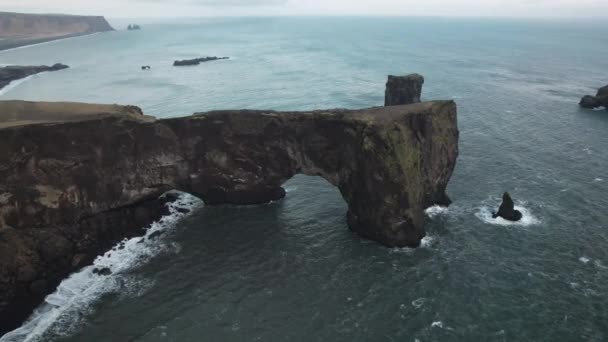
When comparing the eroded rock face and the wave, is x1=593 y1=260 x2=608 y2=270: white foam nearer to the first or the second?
the wave

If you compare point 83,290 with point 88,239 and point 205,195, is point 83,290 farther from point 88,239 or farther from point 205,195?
point 205,195

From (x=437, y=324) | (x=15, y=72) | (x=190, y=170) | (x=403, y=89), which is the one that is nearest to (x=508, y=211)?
(x=437, y=324)

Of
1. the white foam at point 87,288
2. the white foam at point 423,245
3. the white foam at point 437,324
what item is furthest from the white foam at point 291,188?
the white foam at point 437,324

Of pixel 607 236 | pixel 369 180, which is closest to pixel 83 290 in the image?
pixel 369 180

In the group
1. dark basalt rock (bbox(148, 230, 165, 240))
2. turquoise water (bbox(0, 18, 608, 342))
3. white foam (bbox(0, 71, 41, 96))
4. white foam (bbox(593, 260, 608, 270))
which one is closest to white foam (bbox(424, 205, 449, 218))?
turquoise water (bbox(0, 18, 608, 342))

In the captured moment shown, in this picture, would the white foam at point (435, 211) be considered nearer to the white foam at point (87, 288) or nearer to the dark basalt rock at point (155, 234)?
the white foam at point (87, 288)
